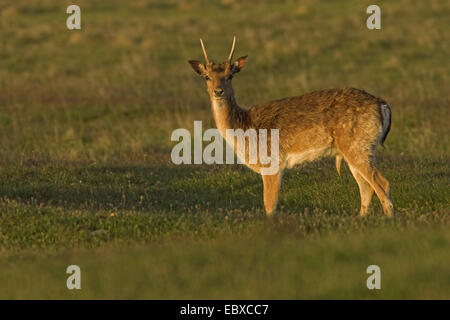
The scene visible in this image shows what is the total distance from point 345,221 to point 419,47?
72.9 ft

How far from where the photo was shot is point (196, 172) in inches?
604

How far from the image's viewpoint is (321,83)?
89.9 ft

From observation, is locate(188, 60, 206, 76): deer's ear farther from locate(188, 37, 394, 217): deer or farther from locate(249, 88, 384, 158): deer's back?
locate(249, 88, 384, 158): deer's back

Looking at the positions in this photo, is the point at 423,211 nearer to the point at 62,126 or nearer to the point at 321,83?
the point at 62,126

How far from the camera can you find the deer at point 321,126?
1221 cm

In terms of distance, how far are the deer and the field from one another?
1.41 ft

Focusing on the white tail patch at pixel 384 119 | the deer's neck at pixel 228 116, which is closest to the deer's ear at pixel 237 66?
the deer's neck at pixel 228 116

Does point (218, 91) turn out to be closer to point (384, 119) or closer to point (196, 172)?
point (384, 119)

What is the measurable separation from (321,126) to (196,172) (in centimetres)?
349

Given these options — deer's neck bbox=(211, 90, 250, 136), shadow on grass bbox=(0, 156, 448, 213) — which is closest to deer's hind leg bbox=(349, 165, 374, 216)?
shadow on grass bbox=(0, 156, 448, 213)

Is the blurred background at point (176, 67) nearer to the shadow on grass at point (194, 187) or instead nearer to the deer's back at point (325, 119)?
the shadow on grass at point (194, 187)

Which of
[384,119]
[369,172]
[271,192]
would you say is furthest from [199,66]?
[369,172]

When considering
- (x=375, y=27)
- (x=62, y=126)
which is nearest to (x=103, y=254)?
(x=62, y=126)

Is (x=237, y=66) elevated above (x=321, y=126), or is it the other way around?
(x=237, y=66)
